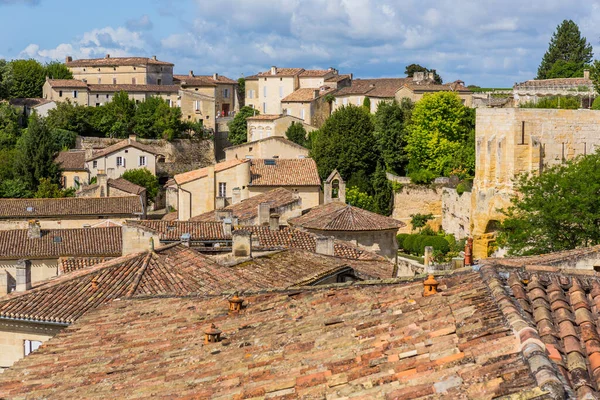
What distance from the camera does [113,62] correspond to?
10744cm

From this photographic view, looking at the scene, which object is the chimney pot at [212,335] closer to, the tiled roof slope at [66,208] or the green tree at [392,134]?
the tiled roof slope at [66,208]

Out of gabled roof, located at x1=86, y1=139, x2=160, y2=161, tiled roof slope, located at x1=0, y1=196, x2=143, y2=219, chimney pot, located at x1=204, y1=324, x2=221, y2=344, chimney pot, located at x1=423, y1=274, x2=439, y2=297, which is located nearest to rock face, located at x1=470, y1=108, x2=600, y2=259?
tiled roof slope, located at x1=0, y1=196, x2=143, y2=219

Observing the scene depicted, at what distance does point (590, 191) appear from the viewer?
2786 cm

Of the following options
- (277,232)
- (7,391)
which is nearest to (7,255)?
(277,232)

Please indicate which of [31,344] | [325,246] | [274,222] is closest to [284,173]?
[274,222]

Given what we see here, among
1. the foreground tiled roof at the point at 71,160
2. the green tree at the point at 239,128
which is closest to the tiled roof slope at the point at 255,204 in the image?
the foreground tiled roof at the point at 71,160

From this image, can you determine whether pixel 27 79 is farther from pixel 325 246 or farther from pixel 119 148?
pixel 325 246

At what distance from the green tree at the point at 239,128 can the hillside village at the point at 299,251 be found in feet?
0.70

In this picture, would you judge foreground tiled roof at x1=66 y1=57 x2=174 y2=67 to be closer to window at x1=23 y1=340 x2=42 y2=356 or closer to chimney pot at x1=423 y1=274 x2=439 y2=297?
window at x1=23 y1=340 x2=42 y2=356

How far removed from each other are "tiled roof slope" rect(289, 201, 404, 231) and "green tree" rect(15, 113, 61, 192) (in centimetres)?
3916

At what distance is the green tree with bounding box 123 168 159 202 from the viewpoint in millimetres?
71875

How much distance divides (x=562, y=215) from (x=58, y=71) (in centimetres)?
8434

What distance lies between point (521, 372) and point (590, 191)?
22.6 metres

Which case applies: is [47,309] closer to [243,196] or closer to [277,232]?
[277,232]
